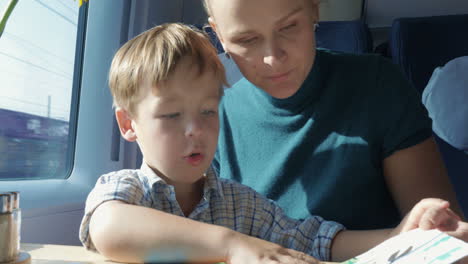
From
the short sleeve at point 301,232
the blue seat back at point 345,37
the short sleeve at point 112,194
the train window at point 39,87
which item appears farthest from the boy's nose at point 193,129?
the blue seat back at point 345,37

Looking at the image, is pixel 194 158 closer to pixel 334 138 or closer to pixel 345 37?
pixel 334 138

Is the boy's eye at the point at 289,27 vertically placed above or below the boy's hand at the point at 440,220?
above

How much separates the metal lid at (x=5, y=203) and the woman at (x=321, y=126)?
1.71 ft

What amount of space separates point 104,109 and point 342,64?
2.69 ft

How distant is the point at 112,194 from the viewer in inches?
27.4

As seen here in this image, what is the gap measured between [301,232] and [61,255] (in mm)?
414

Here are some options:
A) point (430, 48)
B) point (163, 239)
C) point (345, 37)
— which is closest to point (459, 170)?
point (430, 48)

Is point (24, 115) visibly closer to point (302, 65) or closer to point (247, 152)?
point (247, 152)

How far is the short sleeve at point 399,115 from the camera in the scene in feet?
3.07

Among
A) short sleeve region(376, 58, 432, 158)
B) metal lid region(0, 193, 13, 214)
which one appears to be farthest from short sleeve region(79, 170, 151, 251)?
short sleeve region(376, 58, 432, 158)

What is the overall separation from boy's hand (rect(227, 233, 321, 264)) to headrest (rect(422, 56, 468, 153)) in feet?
3.99

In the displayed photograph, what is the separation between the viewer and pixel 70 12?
1408 mm

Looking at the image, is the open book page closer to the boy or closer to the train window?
the boy

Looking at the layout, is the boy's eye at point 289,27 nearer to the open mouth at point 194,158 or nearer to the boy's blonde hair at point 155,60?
the boy's blonde hair at point 155,60
